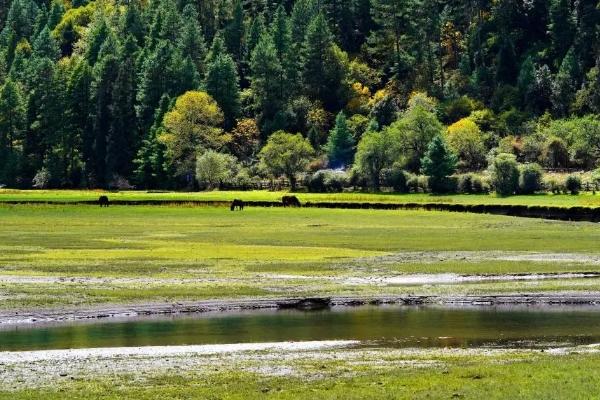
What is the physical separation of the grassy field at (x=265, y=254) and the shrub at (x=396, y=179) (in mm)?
37972

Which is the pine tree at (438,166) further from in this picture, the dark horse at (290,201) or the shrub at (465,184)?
the dark horse at (290,201)

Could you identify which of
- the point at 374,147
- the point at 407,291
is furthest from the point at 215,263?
the point at 374,147

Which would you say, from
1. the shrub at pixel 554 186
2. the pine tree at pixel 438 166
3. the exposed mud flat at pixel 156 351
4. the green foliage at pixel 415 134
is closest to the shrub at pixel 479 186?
the pine tree at pixel 438 166

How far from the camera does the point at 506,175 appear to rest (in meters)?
132

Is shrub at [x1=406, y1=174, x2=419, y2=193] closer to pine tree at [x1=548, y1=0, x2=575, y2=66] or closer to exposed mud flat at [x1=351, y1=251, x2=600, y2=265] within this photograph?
pine tree at [x1=548, y1=0, x2=575, y2=66]

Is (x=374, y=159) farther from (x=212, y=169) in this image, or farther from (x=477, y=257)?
(x=477, y=257)

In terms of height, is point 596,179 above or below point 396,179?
below

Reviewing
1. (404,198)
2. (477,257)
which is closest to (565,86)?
(404,198)

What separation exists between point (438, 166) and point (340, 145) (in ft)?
132

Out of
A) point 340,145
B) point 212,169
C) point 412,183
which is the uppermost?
point 340,145

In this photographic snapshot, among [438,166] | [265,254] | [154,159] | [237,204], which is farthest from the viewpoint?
[154,159]

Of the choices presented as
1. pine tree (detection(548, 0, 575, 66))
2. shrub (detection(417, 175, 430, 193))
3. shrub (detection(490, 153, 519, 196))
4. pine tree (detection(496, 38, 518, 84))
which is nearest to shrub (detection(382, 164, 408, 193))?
shrub (detection(417, 175, 430, 193))

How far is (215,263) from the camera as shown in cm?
5916

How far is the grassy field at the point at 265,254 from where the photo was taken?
47781 millimetres
